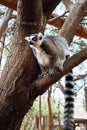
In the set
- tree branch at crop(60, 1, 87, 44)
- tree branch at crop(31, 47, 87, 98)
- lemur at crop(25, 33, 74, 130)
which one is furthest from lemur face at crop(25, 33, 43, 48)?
tree branch at crop(31, 47, 87, 98)

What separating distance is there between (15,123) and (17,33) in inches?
25.3

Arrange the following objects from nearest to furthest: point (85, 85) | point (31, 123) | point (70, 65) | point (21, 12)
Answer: point (70, 65), point (21, 12), point (85, 85), point (31, 123)

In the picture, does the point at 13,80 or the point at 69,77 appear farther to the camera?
the point at 69,77

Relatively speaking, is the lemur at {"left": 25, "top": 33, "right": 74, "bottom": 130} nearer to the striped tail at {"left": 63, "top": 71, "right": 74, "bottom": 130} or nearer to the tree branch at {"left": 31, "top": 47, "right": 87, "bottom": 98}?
the striped tail at {"left": 63, "top": 71, "right": 74, "bottom": 130}

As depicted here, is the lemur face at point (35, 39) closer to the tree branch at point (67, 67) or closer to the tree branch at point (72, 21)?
the tree branch at point (72, 21)

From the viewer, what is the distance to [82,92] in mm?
5691

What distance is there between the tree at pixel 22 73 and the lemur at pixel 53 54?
0.16 metres

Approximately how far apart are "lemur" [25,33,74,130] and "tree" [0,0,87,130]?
0.16m

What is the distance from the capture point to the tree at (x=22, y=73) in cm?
208

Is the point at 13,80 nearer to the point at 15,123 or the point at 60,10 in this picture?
the point at 15,123

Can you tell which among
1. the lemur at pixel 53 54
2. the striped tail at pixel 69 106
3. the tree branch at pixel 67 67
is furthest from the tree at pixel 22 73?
the striped tail at pixel 69 106

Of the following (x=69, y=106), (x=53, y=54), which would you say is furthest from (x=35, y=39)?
(x=69, y=106)

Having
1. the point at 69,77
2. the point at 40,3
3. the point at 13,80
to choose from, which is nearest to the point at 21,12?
the point at 40,3

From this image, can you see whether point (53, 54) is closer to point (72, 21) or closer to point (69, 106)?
point (72, 21)
